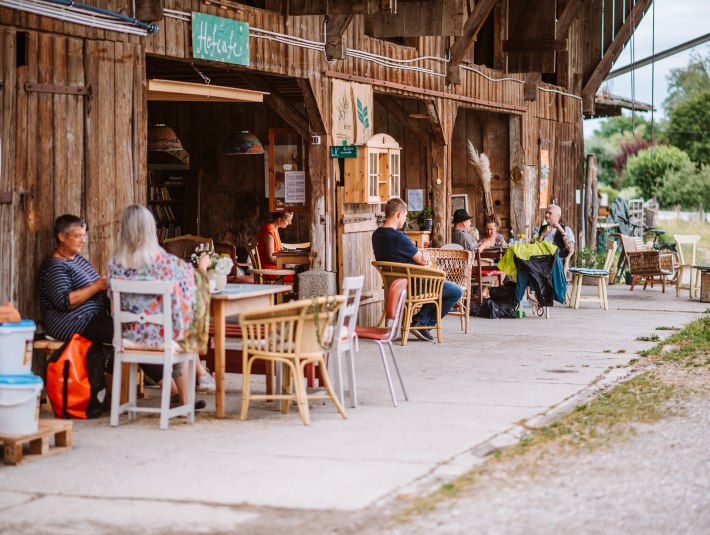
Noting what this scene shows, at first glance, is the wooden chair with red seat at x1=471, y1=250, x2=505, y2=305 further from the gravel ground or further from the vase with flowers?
the gravel ground

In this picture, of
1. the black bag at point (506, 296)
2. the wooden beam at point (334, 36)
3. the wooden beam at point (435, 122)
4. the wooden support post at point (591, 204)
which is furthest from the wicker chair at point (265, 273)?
the wooden support post at point (591, 204)

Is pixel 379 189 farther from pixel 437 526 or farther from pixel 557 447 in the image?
pixel 437 526

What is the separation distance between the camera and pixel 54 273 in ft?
27.0

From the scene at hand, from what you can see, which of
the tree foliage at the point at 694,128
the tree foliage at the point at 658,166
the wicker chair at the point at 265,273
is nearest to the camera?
the wicker chair at the point at 265,273

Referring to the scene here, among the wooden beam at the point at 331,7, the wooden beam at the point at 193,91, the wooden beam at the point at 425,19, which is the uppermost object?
the wooden beam at the point at 425,19

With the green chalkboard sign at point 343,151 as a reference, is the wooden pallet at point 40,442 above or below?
below

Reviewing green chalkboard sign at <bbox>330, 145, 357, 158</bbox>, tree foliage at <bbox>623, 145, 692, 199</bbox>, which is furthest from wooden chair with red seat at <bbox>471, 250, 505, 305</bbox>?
tree foliage at <bbox>623, 145, 692, 199</bbox>

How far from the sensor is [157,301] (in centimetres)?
754

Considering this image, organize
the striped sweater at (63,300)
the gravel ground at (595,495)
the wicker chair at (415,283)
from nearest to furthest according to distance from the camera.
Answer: the gravel ground at (595,495)
the striped sweater at (63,300)
the wicker chair at (415,283)

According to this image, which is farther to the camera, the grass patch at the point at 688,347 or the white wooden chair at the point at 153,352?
the grass patch at the point at 688,347

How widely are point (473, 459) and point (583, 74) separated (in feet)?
54.6

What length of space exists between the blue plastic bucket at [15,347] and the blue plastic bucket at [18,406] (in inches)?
8.7

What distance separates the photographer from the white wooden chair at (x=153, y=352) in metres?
7.44

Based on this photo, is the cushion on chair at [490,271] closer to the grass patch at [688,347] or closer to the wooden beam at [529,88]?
the grass patch at [688,347]
